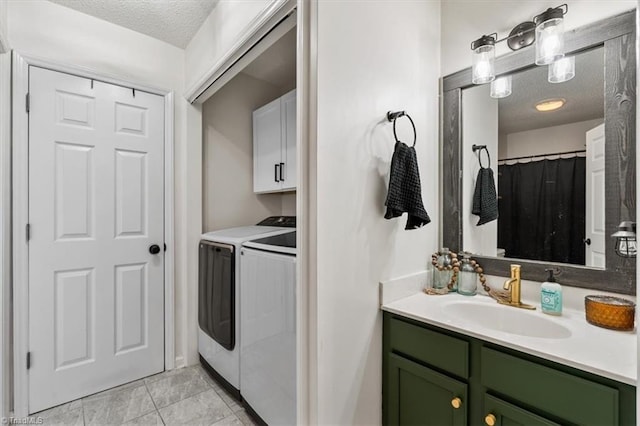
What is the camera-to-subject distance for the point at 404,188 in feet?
4.39

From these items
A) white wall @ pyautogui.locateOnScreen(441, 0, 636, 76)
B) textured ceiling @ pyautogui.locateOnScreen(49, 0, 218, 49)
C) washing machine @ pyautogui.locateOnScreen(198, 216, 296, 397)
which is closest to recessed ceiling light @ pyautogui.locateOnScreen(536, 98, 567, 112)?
white wall @ pyautogui.locateOnScreen(441, 0, 636, 76)

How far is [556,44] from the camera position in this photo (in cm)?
126

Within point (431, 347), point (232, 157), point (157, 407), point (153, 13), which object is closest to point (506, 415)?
point (431, 347)

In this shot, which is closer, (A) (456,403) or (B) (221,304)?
(A) (456,403)

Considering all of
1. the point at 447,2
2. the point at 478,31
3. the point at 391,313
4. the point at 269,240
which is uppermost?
the point at 447,2

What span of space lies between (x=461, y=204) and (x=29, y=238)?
8.41 feet

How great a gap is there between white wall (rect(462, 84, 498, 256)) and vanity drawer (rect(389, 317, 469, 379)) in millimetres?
636

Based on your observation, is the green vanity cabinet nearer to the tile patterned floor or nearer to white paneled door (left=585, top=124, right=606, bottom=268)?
white paneled door (left=585, top=124, right=606, bottom=268)

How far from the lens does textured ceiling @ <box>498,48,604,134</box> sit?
1252 millimetres

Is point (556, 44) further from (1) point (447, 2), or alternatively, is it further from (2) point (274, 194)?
(2) point (274, 194)

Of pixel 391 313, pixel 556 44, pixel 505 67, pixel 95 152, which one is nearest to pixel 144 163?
pixel 95 152

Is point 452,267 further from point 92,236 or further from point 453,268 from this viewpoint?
point 92,236

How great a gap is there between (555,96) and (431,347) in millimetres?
1263

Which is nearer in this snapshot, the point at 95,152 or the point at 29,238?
the point at 29,238
